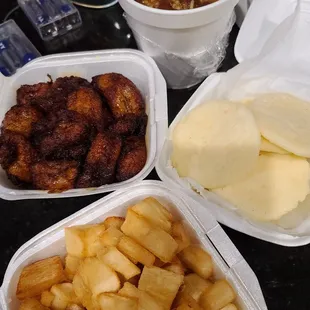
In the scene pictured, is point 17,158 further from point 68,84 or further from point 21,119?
point 68,84

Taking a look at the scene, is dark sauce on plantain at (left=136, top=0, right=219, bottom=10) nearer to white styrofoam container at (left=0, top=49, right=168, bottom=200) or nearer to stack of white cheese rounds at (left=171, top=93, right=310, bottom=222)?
white styrofoam container at (left=0, top=49, right=168, bottom=200)

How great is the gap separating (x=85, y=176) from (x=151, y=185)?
0.17 m

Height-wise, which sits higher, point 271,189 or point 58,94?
point 58,94

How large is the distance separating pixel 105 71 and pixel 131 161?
33cm

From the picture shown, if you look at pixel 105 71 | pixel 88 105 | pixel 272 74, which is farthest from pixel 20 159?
pixel 272 74

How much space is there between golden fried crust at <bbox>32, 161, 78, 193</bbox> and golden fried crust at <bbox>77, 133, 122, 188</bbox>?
0.02 m

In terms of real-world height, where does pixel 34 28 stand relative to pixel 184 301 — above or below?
above

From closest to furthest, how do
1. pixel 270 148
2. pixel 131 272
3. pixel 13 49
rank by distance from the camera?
pixel 131 272
pixel 270 148
pixel 13 49

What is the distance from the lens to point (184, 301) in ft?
2.94

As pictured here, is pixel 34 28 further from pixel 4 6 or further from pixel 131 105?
pixel 131 105

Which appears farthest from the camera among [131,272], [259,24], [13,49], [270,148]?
[13,49]

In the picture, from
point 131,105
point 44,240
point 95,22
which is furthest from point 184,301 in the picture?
point 95,22

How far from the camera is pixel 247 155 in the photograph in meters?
1.01

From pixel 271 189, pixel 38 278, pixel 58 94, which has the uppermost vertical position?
pixel 58 94
